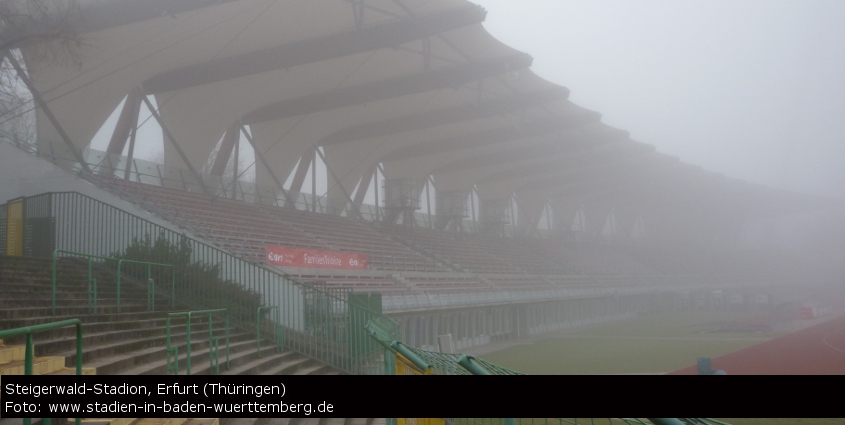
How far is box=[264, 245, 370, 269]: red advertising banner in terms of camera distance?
1947cm

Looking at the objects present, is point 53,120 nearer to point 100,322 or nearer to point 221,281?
point 221,281

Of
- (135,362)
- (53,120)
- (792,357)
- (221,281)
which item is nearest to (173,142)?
(53,120)

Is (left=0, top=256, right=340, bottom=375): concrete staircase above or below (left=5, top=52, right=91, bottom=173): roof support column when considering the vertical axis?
below

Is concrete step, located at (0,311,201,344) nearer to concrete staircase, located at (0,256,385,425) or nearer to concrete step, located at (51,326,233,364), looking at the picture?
concrete staircase, located at (0,256,385,425)

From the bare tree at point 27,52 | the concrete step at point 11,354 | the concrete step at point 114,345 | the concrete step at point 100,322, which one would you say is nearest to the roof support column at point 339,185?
the bare tree at point 27,52

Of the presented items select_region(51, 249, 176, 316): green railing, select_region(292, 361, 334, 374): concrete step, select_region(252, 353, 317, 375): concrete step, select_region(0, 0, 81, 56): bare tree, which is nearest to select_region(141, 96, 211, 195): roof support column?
select_region(0, 0, 81, 56): bare tree

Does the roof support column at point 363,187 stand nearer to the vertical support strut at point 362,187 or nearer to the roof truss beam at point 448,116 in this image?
the vertical support strut at point 362,187

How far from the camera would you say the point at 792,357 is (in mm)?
18812

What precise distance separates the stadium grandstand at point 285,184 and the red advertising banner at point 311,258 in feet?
0.37

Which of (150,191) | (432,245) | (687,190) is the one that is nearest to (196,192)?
(150,191)

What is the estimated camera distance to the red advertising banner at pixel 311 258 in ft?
63.9

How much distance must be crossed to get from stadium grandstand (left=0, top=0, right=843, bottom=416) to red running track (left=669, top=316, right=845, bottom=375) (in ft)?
26.7

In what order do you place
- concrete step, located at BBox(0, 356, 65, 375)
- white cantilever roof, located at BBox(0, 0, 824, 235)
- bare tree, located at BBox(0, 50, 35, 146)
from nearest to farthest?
concrete step, located at BBox(0, 356, 65, 375)
bare tree, located at BBox(0, 50, 35, 146)
white cantilever roof, located at BBox(0, 0, 824, 235)

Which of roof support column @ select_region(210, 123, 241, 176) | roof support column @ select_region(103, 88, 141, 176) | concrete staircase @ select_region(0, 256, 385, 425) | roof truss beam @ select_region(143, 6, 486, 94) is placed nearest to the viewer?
concrete staircase @ select_region(0, 256, 385, 425)
